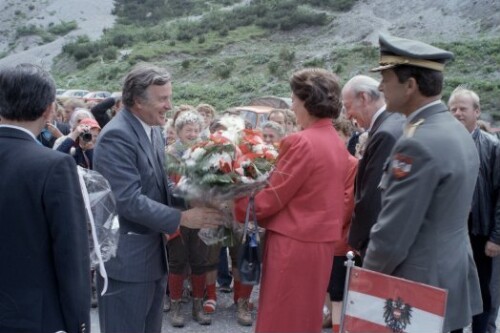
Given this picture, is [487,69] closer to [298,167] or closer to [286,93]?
[286,93]

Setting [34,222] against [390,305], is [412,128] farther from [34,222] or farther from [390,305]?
[34,222]

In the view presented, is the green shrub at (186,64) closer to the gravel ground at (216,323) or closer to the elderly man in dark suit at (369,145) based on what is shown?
the gravel ground at (216,323)

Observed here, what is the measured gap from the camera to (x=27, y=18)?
76312 mm

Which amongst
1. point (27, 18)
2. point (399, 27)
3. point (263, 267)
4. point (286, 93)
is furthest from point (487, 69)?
point (27, 18)

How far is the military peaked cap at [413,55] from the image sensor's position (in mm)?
2514

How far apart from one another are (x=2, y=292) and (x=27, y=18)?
82.4 m

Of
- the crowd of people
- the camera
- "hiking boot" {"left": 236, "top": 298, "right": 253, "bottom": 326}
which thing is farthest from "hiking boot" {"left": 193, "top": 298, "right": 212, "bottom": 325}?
the camera

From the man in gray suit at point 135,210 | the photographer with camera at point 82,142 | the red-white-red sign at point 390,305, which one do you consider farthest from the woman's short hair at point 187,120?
the red-white-red sign at point 390,305

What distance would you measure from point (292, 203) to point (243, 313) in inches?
101

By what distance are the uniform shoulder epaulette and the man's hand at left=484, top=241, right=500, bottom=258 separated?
7.59 ft

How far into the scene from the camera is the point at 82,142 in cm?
534

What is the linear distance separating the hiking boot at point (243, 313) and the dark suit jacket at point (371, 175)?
210 centimetres

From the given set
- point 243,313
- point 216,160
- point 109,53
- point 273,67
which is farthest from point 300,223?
point 109,53

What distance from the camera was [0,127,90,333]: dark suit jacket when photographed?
7.02 ft
